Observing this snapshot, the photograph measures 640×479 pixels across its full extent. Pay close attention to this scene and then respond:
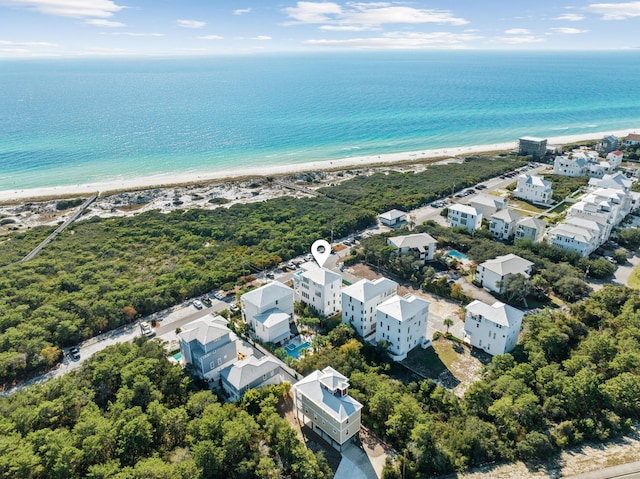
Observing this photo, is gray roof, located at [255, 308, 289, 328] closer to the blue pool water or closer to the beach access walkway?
the blue pool water

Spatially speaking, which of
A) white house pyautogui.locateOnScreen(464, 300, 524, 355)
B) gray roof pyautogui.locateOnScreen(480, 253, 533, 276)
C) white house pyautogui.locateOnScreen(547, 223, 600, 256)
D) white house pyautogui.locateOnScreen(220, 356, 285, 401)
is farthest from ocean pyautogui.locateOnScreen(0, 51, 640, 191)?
white house pyautogui.locateOnScreen(464, 300, 524, 355)

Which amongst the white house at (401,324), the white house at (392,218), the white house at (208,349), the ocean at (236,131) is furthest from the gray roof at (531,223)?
the ocean at (236,131)

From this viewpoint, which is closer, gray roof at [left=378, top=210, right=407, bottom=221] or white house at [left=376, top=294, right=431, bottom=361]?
white house at [left=376, top=294, right=431, bottom=361]

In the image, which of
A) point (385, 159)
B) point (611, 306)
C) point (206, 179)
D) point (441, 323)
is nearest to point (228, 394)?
point (441, 323)

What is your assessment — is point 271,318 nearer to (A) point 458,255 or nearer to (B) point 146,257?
(B) point 146,257

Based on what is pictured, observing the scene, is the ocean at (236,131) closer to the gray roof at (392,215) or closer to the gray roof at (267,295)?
the gray roof at (392,215)
